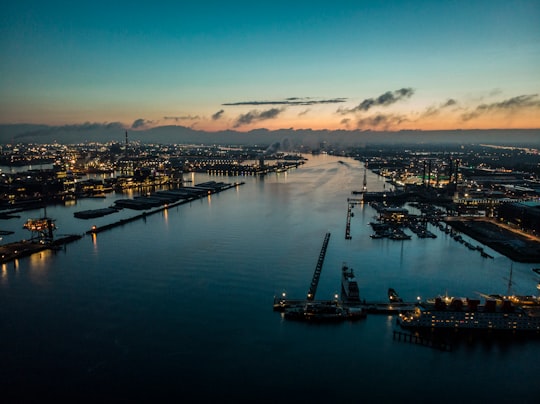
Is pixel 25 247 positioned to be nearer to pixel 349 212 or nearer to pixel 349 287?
pixel 349 287

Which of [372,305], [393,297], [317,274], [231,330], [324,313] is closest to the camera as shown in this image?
[231,330]

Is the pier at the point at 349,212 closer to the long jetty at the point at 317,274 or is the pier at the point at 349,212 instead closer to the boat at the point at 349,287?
the long jetty at the point at 317,274

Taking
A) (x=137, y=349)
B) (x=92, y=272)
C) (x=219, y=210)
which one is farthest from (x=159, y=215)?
(x=137, y=349)

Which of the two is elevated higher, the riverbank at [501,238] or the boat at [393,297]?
the riverbank at [501,238]

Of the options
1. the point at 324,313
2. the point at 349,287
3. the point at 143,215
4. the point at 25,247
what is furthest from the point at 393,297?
the point at 143,215

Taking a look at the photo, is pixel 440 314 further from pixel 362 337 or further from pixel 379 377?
pixel 379 377

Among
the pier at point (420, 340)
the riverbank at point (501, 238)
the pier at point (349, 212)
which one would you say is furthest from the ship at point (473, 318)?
the pier at point (349, 212)
